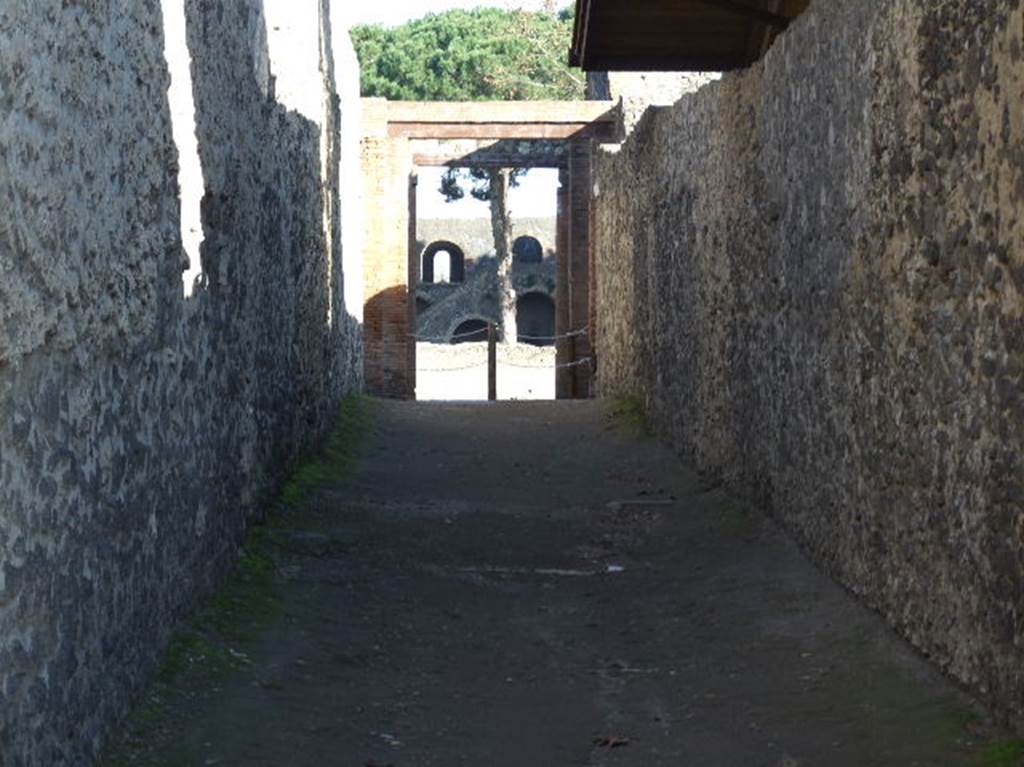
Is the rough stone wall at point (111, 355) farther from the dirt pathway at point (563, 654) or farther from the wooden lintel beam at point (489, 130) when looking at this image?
the wooden lintel beam at point (489, 130)

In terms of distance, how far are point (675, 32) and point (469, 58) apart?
26787 mm

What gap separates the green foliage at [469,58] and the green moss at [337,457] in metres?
20.9

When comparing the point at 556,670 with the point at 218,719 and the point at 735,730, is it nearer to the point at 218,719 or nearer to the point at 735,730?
the point at 735,730

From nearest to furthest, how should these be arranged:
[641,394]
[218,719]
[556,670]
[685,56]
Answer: [218,719] → [556,670] → [685,56] → [641,394]

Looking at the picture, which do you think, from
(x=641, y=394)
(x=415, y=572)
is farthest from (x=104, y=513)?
(x=641, y=394)

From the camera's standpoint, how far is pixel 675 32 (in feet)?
37.0

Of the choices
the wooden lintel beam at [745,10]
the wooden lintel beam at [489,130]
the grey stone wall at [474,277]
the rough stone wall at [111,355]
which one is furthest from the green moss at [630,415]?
the grey stone wall at [474,277]

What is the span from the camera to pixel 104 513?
14.5ft

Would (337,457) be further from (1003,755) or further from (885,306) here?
(1003,755)

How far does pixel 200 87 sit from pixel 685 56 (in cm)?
620

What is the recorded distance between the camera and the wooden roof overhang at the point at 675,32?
1069 cm

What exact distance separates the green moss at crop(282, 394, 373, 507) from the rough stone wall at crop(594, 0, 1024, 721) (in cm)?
234

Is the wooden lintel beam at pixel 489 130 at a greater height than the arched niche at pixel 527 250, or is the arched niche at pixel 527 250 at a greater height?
the wooden lintel beam at pixel 489 130

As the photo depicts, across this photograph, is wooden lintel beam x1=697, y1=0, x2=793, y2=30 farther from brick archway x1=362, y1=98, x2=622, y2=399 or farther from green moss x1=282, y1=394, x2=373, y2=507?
brick archway x1=362, y1=98, x2=622, y2=399
